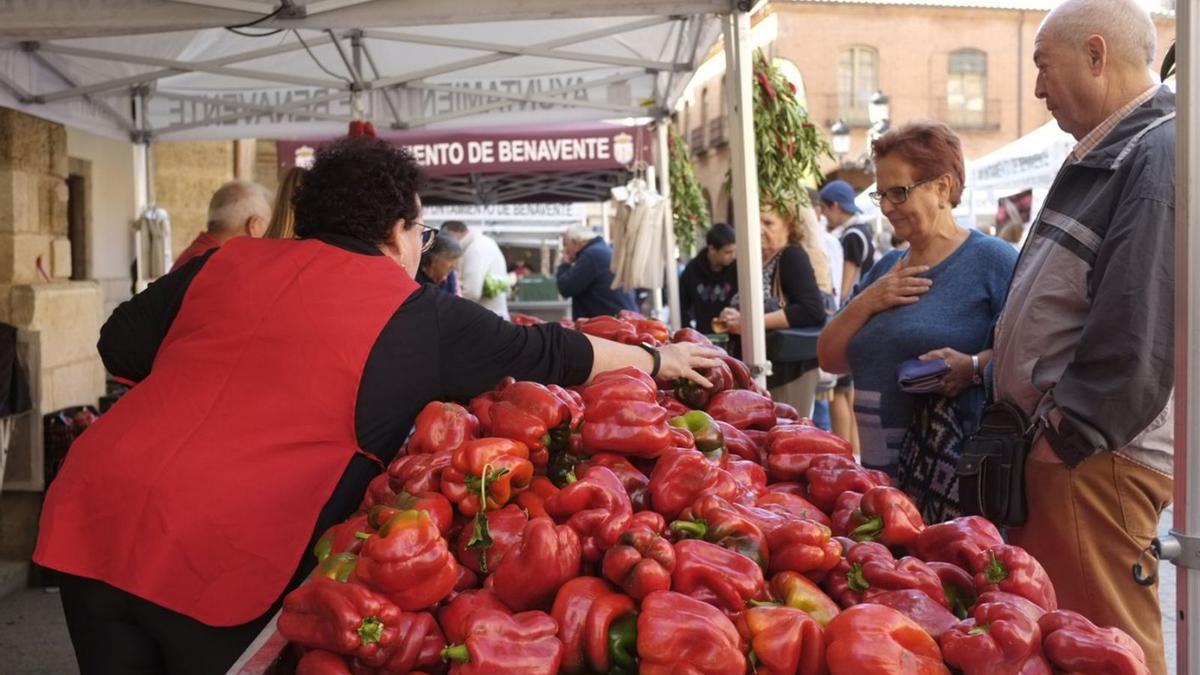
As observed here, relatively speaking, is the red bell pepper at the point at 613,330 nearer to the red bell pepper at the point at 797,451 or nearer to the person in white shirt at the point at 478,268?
the red bell pepper at the point at 797,451

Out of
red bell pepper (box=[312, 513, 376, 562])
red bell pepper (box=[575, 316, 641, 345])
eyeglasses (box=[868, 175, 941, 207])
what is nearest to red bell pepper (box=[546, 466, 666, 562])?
red bell pepper (box=[312, 513, 376, 562])

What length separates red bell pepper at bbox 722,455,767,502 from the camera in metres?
2.22

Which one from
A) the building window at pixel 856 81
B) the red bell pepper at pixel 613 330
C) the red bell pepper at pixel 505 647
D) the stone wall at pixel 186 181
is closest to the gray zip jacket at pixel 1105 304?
the red bell pepper at pixel 613 330

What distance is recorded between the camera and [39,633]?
17.8ft

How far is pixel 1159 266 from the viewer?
2.46 meters

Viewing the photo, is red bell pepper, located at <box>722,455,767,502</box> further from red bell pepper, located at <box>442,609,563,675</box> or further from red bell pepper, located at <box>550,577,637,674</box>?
red bell pepper, located at <box>442,609,563,675</box>

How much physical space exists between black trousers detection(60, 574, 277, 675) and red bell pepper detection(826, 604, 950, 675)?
1247mm

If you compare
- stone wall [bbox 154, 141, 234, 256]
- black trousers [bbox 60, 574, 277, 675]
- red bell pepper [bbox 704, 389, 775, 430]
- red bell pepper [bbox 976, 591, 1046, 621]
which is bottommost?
black trousers [bbox 60, 574, 277, 675]

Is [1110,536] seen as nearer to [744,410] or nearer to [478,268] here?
[744,410]

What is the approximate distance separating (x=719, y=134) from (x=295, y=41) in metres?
29.8

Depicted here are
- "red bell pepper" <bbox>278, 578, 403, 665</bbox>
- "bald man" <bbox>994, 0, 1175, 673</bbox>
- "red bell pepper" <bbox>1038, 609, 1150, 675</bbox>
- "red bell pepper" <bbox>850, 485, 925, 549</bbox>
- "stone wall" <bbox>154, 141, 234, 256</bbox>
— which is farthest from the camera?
"stone wall" <bbox>154, 141, 234, 256</bbox>

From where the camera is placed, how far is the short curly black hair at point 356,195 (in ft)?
8.45

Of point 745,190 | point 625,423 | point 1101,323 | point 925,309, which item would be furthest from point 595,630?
point 745,190

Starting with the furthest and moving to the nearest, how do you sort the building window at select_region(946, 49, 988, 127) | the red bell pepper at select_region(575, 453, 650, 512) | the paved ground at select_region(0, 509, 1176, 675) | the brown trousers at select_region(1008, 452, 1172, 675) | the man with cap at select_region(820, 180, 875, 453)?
the building window at select_region(946, 49, 988, 127), the man with cap at select_region(820, 180, 875, 453), the paved ground at select_region(0, 509, 1176, 675), the brown trousers at select_region(1008, 452, 1172, 675), the red bell pepper at select_region(575, 453, 650, 512)
